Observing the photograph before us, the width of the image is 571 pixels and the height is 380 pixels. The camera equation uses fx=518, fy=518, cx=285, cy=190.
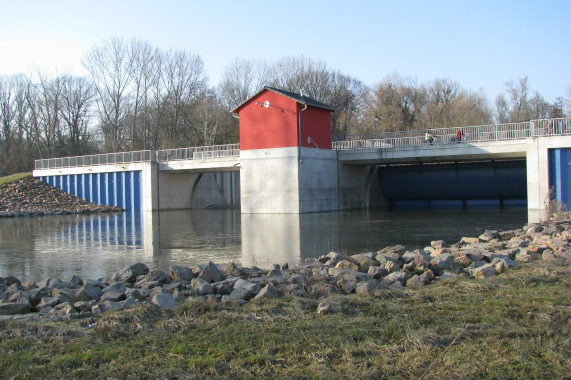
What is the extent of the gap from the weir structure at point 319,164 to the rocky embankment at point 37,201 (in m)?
2.04

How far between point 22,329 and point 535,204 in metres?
31.0

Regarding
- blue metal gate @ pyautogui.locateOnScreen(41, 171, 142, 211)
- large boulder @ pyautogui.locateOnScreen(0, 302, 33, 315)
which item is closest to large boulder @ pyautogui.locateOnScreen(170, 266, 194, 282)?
large boulder @ pyautogui.locateOnScreen(0, 302, 33, 315)

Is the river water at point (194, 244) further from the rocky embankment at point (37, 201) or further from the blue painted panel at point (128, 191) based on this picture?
the blue painted panel at point (128, 191)

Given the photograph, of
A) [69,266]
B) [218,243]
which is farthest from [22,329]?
[218,243]

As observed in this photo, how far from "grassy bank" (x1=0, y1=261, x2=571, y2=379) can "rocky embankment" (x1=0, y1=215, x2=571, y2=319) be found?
64 centimetres

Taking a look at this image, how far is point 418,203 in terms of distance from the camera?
47.1m

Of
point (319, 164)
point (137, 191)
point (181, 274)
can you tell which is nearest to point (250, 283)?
point (181, 274)

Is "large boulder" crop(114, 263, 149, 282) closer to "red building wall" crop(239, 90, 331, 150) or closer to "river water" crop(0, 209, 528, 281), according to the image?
"river water" crop(0, 209, 528, 281)

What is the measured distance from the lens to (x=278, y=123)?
1415 inches

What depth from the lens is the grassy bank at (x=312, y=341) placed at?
15.6ft

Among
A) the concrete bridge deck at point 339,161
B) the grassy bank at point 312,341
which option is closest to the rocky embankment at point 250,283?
the grassy bank at point 312,341

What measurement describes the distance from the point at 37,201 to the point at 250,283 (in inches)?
1894

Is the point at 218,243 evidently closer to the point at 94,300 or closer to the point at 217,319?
the point at 94,300

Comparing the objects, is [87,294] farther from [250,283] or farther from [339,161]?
[339,161]
